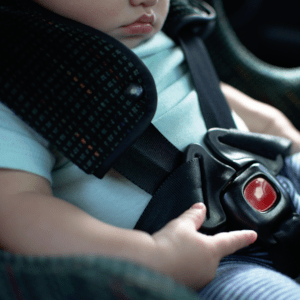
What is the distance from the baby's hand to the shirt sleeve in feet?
0.56

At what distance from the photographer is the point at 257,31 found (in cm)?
95

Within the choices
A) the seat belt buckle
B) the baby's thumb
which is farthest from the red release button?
the baby's thumb

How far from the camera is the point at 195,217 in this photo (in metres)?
0.40

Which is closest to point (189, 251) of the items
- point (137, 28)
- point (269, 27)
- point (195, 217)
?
point (195, 217)

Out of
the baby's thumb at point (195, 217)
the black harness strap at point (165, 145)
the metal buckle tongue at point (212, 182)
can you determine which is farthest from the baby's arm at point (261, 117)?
the baby's thumb at point (195, 217)

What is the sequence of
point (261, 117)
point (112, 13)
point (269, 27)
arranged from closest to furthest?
point (112, 13), point (261, 117), point (269, 27)

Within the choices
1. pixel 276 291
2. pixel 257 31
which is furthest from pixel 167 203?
pixel 257 31

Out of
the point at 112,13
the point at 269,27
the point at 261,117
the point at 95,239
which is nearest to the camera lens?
the point at 95,239

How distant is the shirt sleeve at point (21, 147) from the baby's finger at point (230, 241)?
0.71 feet

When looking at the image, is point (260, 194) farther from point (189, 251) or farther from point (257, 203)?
point (189, 251)

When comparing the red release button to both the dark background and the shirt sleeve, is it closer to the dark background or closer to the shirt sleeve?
the shirt sleeve

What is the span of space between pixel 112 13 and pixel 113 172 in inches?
8.2

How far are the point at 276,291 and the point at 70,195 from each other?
0.90 ft

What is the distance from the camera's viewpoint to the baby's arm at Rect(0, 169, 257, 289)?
13.6 inches
